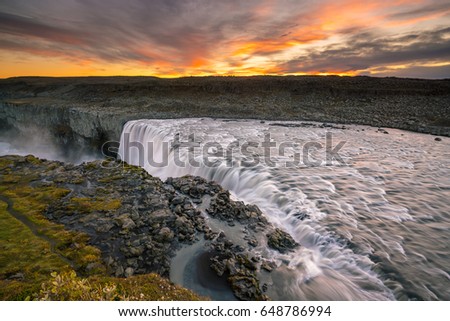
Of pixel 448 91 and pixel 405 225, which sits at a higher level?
pixel 448 91

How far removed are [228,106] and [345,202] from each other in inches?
1515

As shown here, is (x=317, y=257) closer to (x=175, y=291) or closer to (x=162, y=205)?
(x=175, y=291)

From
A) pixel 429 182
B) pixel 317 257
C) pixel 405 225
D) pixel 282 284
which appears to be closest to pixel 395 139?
pixel 429 182

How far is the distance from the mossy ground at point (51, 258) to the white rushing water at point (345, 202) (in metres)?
3.55

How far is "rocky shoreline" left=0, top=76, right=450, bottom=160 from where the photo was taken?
35.5 metres

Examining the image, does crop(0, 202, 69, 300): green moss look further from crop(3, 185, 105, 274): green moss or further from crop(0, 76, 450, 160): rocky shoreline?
crop(0, 76, 450, 160): rocky shoreline

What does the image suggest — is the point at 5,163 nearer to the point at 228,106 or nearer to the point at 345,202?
the point at 345,202

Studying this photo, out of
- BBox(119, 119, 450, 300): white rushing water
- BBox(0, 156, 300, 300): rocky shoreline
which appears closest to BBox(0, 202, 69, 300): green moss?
BBox(0, 156, 300, 300): rocky shoreline

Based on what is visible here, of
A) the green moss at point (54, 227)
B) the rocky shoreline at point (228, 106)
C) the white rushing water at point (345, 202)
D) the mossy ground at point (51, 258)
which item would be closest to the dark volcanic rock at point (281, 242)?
the white rushing water at point (345, 202)

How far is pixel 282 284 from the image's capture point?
23.0 feet

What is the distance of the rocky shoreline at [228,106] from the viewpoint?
35500 millimetres

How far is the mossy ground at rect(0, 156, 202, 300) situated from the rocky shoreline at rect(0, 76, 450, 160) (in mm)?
23998

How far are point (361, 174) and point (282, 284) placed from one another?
1073cm
